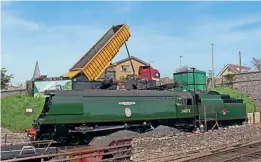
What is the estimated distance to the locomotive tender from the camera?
14.9 m

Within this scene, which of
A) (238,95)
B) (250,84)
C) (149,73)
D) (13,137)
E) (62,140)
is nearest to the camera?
(62,140)

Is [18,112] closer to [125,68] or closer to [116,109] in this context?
[116,109]

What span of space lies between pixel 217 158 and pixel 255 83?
983 inches

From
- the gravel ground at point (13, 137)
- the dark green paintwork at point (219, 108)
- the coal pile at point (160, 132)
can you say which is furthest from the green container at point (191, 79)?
the gravel ground at point (13, 137)

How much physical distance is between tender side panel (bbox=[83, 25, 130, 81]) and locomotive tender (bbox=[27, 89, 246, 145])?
8.86 meters

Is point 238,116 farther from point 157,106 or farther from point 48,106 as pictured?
point 48,106

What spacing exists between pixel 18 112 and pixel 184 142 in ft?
46.4

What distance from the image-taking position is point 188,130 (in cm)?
1997

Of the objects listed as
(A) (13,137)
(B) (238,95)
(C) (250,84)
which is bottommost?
(A) (13,137)

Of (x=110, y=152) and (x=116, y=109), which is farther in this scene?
(x=116, y=109)

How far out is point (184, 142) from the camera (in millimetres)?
15719

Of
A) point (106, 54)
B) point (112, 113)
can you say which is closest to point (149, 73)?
point (106, 54)

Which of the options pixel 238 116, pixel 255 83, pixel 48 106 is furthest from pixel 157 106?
pixel 255 83

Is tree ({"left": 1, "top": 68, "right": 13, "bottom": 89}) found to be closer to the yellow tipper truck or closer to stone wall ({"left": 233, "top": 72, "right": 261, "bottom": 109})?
the yellow tipper truck
